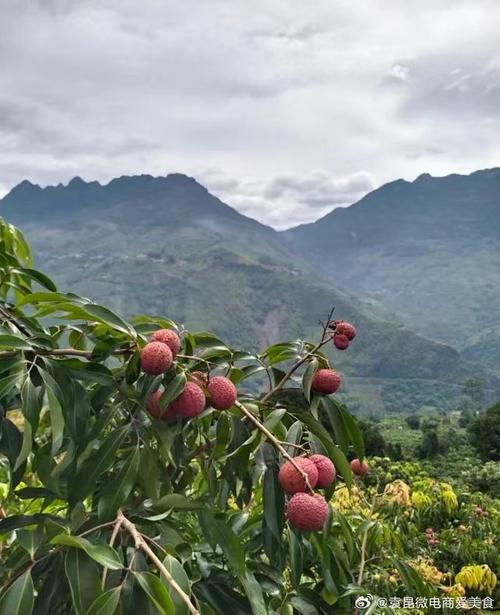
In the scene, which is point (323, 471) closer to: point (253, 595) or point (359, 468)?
point (253, 595)

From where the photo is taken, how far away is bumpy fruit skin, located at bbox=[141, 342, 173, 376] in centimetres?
135

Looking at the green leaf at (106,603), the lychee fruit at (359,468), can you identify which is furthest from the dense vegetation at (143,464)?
the lychee fruit at (359,468)

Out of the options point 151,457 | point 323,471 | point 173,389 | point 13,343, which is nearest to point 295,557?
point 323,471

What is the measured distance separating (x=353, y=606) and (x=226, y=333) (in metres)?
175

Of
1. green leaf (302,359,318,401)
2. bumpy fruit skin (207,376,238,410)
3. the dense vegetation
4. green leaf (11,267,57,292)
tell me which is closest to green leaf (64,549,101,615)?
the dense vegetation

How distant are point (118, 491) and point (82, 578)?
9.8 inches

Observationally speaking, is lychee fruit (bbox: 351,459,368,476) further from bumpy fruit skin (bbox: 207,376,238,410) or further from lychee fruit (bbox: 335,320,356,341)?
bumpy fruit skin (bbox: 207,376,238,410)

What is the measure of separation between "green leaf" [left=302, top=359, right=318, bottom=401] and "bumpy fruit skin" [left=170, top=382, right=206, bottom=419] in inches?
11.7

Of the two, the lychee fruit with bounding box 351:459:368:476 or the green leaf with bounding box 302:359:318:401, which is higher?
the green leaf with bounding box 302:359:318:401

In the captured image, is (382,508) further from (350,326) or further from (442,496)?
(350,326)

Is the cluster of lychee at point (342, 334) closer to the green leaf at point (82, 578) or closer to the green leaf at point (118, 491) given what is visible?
the green leaf at point (118, 491)

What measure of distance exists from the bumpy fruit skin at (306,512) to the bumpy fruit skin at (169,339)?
466 millimetres

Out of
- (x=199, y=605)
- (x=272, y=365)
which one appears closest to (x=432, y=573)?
(x=272, y=365)

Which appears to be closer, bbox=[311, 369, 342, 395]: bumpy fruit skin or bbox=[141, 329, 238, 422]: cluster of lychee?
bbox=[141, 329, 238, 422]: cluster of lychee
